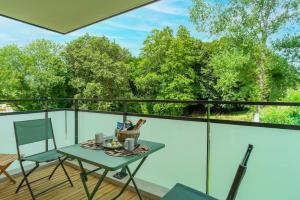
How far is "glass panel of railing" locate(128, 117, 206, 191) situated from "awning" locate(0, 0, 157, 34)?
1498 millimetres

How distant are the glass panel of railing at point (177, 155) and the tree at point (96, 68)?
12.1 m

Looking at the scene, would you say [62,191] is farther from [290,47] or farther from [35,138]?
[290,47]

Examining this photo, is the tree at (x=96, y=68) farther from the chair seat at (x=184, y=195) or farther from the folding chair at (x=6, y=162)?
the chair seat at (x=184, y=195)

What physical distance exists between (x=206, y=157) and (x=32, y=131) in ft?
6.73

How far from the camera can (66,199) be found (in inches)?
92.1

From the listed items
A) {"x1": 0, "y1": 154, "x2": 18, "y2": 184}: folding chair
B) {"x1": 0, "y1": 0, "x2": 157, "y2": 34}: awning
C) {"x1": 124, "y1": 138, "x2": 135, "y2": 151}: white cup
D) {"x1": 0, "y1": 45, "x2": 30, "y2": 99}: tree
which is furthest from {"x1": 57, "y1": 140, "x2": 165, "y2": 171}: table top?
{"x1": 0, "y1": 45, "x2": 30, "y2": 99}: tree

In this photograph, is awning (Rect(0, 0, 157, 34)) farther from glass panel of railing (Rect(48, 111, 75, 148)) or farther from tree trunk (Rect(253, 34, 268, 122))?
tree trunk (Rect(253, 34, 268, 122))

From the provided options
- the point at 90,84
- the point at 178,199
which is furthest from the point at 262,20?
the point at 178,199

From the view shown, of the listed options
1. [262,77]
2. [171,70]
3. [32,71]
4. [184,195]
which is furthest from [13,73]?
[184,195]

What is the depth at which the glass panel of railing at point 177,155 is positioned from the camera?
2.31 meters

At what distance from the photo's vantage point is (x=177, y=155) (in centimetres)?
248

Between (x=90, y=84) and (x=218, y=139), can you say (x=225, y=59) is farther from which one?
(x=218, y=139)

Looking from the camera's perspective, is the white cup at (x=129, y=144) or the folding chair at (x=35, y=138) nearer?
the white cup at (x=129, y=144)

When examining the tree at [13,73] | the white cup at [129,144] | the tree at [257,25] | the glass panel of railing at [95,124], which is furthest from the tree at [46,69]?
the white cup at [129,144]
